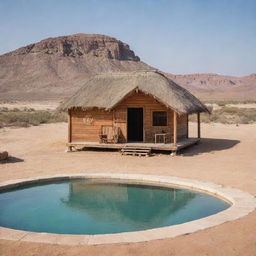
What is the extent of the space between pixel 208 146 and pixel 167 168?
18.8 ft

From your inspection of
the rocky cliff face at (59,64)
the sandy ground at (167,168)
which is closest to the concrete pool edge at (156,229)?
the sandy ground at (167,168)

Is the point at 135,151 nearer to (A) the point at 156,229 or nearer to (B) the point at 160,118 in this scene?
(B) the point at 160,118

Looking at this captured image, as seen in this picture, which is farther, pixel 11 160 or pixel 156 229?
pixel 11 160

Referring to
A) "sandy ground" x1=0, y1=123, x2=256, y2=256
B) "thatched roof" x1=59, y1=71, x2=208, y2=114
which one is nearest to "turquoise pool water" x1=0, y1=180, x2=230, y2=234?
"sandy ground" x1=0, y1=123, x2=256, y2=256

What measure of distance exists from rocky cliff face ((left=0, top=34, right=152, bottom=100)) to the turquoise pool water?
84.7 m

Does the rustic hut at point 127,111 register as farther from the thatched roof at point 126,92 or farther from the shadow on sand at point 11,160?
the shadow on sand at point 11,160

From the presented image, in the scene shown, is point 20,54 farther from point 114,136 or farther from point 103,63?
point 114,136

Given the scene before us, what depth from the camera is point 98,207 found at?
31.8 feet

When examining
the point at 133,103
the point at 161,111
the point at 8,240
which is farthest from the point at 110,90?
the point at 8,240

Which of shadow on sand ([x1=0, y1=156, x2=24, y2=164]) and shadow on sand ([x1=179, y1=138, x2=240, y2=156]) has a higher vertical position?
shadow on sand ([x1=179, y1=138, x2=240, y2=156])

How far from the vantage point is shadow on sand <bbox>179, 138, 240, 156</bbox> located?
16.7 m

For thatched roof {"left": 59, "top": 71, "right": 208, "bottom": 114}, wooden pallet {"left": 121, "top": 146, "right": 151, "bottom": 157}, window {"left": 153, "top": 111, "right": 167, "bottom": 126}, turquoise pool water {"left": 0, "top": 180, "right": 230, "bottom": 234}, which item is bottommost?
turquoise pool water {"left": 0, "top": 180, "right": 230, "bottom": 234}

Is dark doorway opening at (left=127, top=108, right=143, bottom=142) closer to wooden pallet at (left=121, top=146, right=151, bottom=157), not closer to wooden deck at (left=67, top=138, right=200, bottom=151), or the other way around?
wooden deck at (left=67, top=138, right=200, bottom=151)

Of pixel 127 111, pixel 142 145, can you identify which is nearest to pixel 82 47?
pixel 127 111
